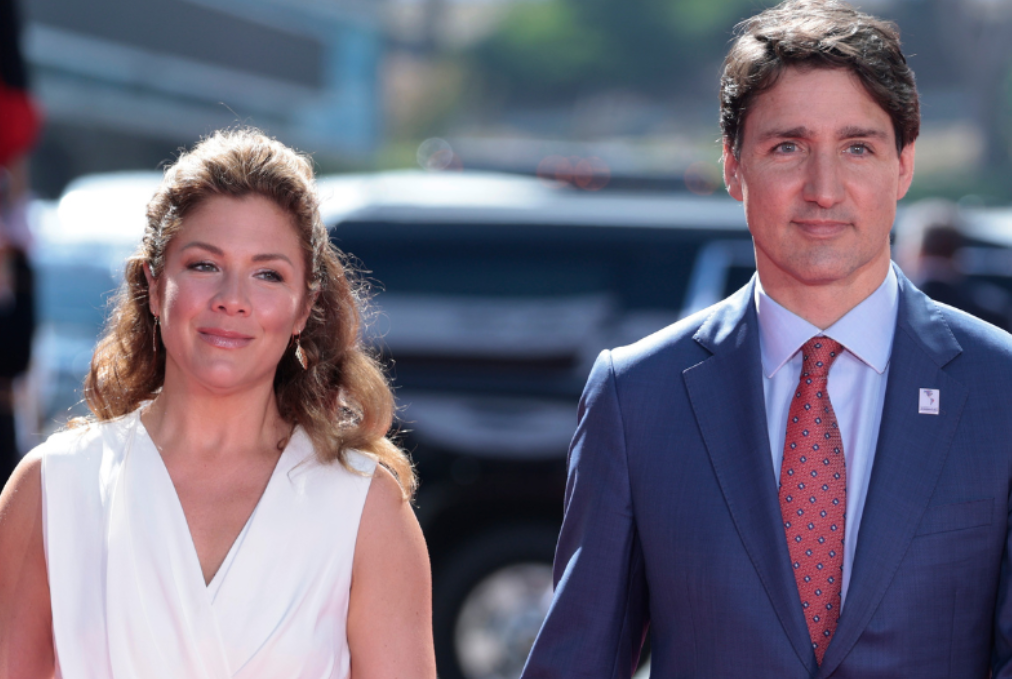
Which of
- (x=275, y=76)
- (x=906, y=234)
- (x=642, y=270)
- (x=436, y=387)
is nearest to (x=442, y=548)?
(x=436, y=387)

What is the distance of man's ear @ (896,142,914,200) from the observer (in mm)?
2453

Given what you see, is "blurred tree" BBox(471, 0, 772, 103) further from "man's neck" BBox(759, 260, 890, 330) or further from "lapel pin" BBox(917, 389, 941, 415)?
"lapel pin" BBox(917, 389, 941, 415)

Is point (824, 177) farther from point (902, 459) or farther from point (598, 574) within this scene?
point (598, 574)

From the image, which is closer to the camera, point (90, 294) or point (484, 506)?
point (484, 506)

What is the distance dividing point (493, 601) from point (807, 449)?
3919mm

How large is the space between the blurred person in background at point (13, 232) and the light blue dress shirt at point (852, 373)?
3284 mm

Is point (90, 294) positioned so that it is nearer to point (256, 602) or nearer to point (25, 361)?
point (25, 361)

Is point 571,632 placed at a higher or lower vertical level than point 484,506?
higher

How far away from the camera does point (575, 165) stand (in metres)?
6.95

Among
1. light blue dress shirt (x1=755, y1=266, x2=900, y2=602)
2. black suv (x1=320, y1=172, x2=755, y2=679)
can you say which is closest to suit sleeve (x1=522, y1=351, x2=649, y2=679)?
light blue dress shirt (x1=755, y1=266, x2=900, y2=602)

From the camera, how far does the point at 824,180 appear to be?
2.32 m

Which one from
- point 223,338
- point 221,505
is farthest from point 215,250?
point 221,505

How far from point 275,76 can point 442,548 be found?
95.0 feet

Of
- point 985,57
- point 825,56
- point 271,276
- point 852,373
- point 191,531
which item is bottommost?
point 191,531
